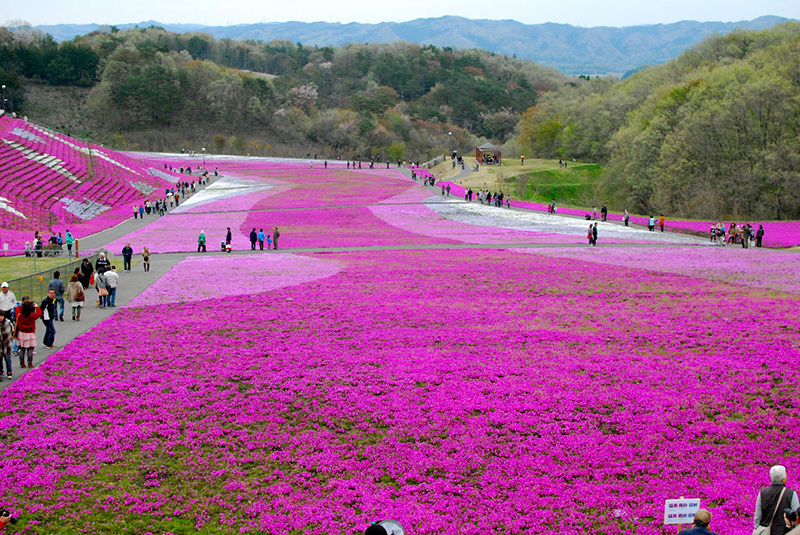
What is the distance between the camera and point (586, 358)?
20969 mm

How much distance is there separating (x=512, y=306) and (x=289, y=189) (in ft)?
222

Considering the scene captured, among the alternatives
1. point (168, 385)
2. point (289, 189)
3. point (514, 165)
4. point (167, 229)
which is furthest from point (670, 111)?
point (168, 385)

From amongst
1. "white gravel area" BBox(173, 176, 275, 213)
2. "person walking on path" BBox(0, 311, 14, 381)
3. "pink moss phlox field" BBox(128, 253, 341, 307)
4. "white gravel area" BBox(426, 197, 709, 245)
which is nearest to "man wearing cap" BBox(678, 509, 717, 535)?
"person walking on path" BBox(0, 311, 14, 381)

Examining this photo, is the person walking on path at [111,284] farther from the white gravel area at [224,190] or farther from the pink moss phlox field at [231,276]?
the white gravel area at [224,190]

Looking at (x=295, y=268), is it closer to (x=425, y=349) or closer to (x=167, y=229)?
(x=425, y=349)

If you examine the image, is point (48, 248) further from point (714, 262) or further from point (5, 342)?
point (714, 262)

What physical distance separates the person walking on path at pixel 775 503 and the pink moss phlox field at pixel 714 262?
80.0ft

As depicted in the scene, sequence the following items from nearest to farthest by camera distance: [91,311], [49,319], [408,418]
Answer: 1. [408,418]
2. [49,319]
3. [91,311]

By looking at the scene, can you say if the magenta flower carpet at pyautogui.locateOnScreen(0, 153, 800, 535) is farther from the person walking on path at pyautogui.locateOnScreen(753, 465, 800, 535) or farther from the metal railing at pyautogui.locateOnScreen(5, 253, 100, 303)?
the metal railing at pyautogui.locateOnScreen(5, 253, 100, 303)

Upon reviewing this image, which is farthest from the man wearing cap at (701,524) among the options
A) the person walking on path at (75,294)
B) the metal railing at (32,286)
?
the metal railing at (32,286)

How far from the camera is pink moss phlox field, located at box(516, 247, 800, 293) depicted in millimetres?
34500

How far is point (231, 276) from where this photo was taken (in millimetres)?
35969

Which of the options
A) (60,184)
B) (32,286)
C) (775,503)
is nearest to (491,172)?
(60,184)

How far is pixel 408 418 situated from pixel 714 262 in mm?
29346
